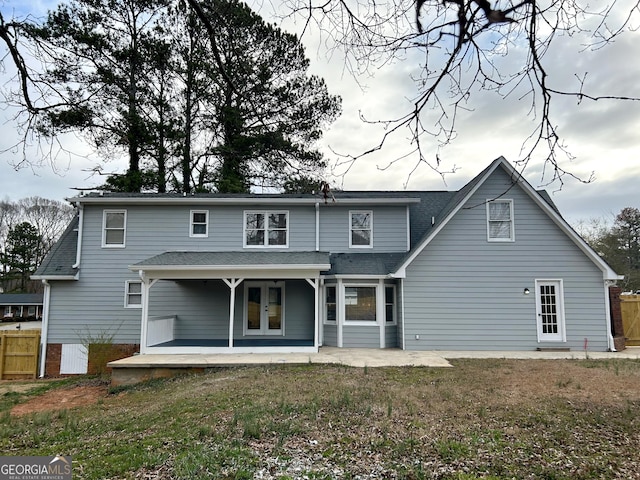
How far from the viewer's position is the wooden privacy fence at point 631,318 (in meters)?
13.5

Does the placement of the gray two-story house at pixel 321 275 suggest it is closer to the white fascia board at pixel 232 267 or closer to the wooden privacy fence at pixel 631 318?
the white fascia board at pixel 232 267

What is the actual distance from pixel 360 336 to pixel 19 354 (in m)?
11.0

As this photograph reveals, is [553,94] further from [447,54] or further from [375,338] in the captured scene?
[375,338]

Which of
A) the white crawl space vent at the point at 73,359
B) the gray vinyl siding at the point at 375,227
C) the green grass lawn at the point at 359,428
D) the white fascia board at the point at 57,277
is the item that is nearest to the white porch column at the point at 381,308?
the gray vinyl siding at the point at 375,227

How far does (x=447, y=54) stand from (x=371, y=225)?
35.7 ft

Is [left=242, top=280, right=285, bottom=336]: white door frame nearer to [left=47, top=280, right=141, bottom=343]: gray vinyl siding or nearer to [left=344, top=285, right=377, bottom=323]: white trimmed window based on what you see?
[left=344, top=285, right=377, bottom=323]: white trimmed window

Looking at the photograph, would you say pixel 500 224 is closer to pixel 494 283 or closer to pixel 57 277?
pixel 494 283

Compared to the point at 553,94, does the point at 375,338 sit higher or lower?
lower

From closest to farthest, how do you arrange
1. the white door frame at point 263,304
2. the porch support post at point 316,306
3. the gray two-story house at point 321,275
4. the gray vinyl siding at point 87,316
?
the porch support post at point 316,306
the gray two-story house at point 321,275
the gray vinyl siding at point 87,316
the white door frame at point 263,304

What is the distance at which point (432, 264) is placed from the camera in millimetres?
12492

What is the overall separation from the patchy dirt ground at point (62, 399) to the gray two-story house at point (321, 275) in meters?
1.69

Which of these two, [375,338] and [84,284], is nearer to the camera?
[375,338]

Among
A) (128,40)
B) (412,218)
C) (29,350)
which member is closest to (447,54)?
(412,218)

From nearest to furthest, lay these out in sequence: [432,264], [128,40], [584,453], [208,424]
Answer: [584,453], [208,424], [432,264], [128,40]
